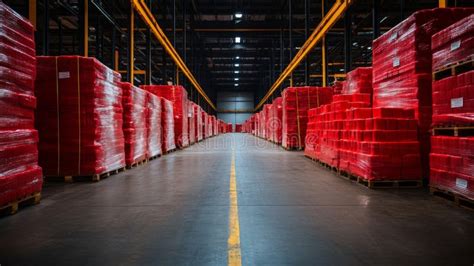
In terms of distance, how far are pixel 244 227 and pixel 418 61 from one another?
4.46 metres

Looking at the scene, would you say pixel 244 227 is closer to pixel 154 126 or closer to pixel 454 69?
pixel 454 69

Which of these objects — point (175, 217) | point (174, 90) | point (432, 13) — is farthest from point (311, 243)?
point (174, 90)

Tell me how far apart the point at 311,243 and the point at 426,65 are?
440 cm

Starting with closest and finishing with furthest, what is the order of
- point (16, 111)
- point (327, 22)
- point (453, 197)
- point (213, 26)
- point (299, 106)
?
point (16, 111) < point (453, 197) < point (327, 22) < point (299, 106) < point (213, 26)

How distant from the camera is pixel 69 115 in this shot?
20.2 feet

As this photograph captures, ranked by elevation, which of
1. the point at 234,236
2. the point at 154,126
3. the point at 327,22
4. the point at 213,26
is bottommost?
the point at 234,236

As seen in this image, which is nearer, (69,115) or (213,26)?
(69,115)

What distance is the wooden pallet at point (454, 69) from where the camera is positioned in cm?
419

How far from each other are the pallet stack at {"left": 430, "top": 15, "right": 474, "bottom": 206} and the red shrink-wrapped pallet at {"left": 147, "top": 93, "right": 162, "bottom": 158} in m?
7.89

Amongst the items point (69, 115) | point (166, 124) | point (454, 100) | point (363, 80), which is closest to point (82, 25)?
point (69, 115)

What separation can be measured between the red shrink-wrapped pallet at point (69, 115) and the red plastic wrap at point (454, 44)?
19.7ft

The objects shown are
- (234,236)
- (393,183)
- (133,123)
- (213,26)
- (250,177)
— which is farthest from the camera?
(213,26)

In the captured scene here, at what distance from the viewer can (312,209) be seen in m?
4.00

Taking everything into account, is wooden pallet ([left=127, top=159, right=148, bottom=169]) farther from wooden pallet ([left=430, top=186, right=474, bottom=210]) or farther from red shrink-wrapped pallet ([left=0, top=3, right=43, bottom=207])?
wooden pallet ([left=430, top=186, right=474, bottom=210])
